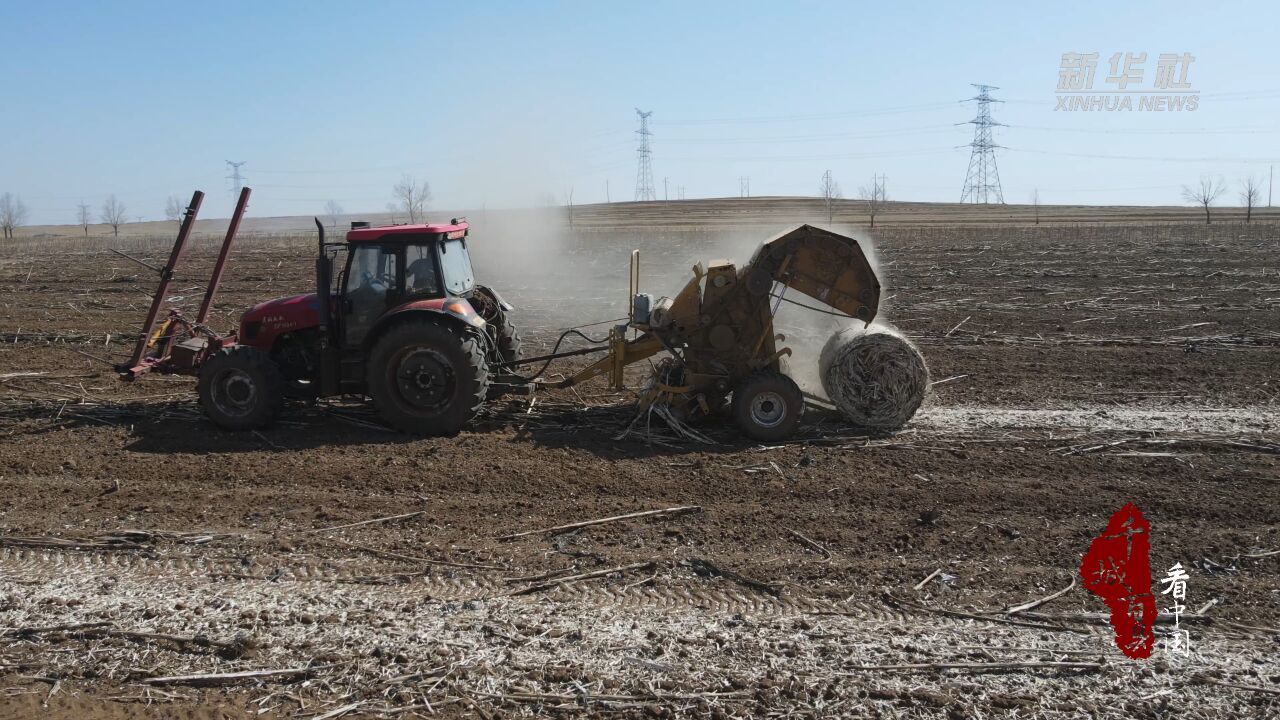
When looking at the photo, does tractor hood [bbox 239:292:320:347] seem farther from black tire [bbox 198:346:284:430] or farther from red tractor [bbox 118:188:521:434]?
black tire [bbox 198:346:284:430]

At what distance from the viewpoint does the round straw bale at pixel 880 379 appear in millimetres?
9258

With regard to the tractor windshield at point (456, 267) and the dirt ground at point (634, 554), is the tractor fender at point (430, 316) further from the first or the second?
the dirt ground at point (634, 554)

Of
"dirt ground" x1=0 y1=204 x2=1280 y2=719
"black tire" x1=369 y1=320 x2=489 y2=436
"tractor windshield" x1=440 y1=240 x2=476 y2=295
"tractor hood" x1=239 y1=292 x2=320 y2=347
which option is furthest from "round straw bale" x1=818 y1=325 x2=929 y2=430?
"tractor hood" x1=239 y1=292 x2=320 y2=347

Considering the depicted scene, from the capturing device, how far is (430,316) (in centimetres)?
925

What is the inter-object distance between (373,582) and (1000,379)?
8410 millimetres

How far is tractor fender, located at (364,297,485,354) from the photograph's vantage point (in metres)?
9.23

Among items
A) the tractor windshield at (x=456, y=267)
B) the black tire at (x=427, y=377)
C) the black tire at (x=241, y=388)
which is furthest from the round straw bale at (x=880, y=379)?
the black tire at (x=241, y=388)

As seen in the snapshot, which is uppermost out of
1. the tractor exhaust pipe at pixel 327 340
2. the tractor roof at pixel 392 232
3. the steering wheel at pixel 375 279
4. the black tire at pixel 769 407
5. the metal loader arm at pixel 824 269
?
the tractor roof at pixel 392 232

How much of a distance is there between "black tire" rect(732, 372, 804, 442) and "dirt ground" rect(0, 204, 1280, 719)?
25cm

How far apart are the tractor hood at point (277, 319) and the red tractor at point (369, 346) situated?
10 mm

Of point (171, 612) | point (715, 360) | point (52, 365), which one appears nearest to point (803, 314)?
point (715, 360)

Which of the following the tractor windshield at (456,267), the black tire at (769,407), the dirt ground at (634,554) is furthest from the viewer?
the tractor windshield at (456,267)

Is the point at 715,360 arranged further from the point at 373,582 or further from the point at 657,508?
the point at 373,582

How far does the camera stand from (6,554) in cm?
662
